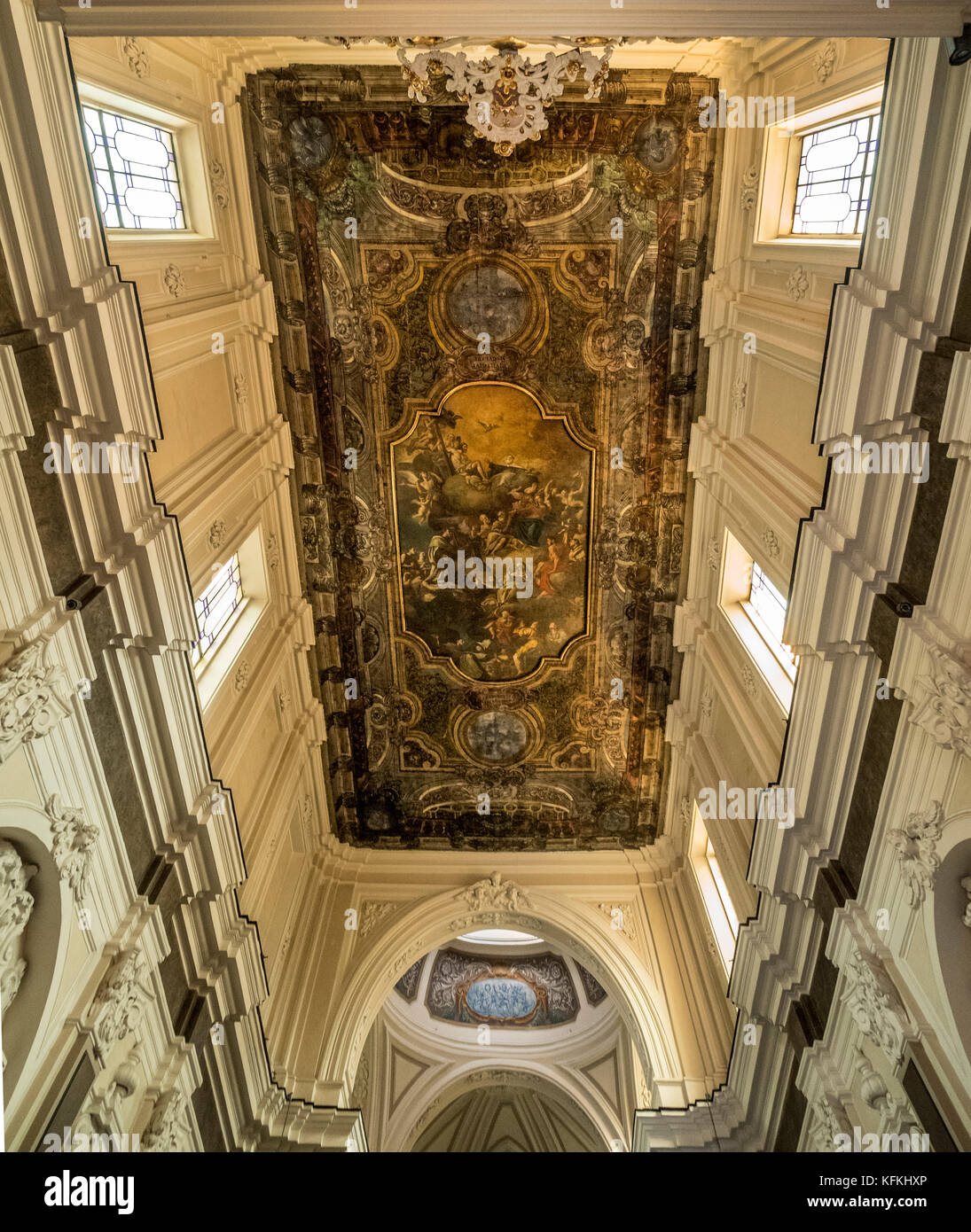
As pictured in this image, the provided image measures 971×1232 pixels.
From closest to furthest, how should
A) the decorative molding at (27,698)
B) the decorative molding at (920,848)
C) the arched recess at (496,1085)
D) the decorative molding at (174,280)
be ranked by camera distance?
1. the decorative molding at (27,698)
2. the decorative molding at (920,848)
3. the decorative molding at (174,280)
4. the arched recess at (496,1085)

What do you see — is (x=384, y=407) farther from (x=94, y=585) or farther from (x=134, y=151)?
(x=94, y=585)

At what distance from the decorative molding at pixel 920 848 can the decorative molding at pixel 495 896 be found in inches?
306

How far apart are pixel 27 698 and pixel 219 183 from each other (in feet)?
22.4

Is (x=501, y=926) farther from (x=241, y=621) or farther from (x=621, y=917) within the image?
(x=241, y=621)

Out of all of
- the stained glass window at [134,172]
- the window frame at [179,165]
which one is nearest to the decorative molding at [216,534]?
the window frame at [179,165]

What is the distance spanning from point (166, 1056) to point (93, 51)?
9356 millimetres

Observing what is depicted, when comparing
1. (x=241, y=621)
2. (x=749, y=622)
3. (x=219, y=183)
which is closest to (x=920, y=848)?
(x=749, y=622)

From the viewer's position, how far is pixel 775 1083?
870 centimetres

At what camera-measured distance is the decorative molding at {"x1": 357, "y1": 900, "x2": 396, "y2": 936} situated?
42.1 feet

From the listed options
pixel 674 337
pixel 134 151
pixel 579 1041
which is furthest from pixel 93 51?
pixel 579 1041

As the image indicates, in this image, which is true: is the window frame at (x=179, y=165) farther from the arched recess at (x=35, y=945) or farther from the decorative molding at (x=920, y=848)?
the decorative molding at (x=920, y=848)

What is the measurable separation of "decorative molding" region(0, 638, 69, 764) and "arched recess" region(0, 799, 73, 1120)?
1.67 ft

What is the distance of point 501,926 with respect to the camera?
13.4 metres

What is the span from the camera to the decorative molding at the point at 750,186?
8.82 metres
